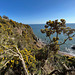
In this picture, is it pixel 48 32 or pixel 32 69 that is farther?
pixel 48 32

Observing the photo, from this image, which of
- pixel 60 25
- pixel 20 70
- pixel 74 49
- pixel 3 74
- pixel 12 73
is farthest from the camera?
pixel 74 49

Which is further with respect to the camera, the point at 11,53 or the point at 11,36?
the point at 11,36

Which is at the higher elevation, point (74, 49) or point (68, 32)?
point (68, 32)

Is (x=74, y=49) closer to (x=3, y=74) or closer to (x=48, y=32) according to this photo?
(x=48, y=32)

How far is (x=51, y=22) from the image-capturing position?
7812 millimetres

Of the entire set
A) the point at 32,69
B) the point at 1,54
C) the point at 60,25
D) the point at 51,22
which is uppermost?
the point at 51,22

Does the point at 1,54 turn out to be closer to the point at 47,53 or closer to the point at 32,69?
the point at 32,69

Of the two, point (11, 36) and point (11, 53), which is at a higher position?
point (11, 36)

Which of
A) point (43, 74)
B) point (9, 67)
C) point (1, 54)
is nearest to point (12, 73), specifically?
point (9, 67)

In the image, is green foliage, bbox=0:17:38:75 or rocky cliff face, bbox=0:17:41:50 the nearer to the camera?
green foliage, bbox=0:17:38:75

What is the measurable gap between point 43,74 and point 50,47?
648 cm

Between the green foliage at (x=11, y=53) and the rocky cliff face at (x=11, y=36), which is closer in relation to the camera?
the green foliage at (x=11, y=53)

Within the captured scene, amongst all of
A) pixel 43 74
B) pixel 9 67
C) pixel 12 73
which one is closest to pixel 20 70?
pixel 12 73

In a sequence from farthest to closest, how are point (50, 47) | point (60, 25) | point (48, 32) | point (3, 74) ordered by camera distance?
point (50, 47) < point (48, 32) < point (60, 25) < point (3, 74)
